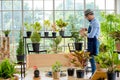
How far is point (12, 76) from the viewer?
6.56 feet

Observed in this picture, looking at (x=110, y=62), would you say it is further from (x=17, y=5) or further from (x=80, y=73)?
(x=17, y=5)

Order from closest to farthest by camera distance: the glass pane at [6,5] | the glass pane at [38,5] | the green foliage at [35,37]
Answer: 1. the green foliage at [35,37]
2. the glass pane at [6,5]
3. the glass pane at [38,5]

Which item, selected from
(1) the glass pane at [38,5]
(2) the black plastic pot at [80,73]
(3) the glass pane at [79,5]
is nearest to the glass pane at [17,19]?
(1) the glass pane at [38,5]

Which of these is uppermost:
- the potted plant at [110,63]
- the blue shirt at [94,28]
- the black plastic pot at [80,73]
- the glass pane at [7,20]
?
the glass pane at [7,20]

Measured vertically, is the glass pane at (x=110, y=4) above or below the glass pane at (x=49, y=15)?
above

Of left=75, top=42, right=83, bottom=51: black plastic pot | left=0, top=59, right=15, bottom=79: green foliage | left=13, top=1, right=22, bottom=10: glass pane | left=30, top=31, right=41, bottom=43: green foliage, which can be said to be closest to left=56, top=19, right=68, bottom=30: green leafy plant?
left=75, top=42, right=83, bottom=51: black plastic pot

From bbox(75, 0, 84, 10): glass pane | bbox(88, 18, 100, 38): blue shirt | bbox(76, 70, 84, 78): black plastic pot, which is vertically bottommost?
bbox(76, 70, 84, 78): black plastic pot

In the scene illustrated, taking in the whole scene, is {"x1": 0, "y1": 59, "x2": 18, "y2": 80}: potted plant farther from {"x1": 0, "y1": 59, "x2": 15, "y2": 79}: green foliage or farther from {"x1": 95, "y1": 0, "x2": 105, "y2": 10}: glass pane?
{"x1": 95, "y1": 0, "x2": 105, "y2": 10}: glass pane

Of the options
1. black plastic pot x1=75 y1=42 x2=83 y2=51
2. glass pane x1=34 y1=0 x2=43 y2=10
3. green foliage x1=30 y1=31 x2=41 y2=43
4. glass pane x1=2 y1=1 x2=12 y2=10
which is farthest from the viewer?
glass pane x1=34 y1=0 x2=43 y2=10

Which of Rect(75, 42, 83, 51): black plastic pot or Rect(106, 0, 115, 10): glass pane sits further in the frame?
Rect(106, 0, 115, 10): glass pane

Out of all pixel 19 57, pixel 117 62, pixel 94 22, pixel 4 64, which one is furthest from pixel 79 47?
pixel 4 64

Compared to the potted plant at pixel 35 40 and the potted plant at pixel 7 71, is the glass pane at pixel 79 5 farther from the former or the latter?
the potted plant at pixel 7 71

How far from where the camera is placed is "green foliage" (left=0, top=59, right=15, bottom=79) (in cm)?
197

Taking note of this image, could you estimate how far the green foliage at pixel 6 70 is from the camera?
1.97 m
